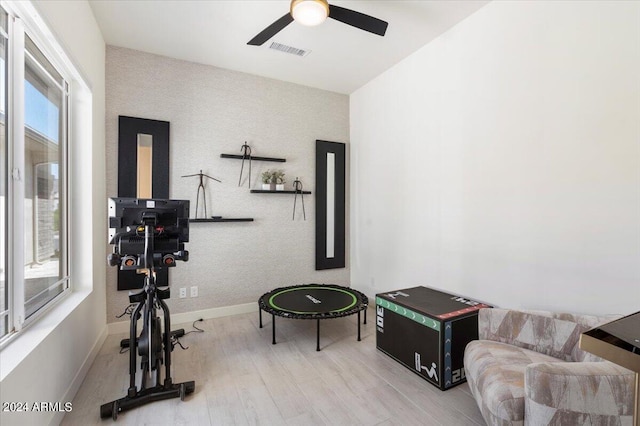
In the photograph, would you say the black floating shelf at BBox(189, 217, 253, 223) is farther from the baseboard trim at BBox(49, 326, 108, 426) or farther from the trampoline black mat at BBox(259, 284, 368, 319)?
the baseboard trim at BBox(49, 326, 108, 426)

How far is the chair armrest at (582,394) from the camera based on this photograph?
1.38 metres

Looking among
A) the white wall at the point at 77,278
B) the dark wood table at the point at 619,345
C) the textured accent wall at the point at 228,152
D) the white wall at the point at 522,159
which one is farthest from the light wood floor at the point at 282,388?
the dark wood table at the point at 619,345

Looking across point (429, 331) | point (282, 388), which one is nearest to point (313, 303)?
point (282, 388)

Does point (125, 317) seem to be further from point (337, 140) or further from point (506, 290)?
point (506, 290)

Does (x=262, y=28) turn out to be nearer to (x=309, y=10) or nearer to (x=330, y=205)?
(x=309, y=10)

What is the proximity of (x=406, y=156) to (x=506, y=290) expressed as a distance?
5.91 feet

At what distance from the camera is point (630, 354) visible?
1.03 metres

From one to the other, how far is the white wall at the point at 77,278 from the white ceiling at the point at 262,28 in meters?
0.37

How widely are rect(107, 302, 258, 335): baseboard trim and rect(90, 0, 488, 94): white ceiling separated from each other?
119 inches

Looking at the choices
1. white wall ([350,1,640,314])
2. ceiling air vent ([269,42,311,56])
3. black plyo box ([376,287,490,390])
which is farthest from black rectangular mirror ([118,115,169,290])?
white wall ([350,1,640,314])

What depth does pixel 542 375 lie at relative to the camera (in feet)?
4.68

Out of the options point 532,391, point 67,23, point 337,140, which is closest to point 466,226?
point 532,391

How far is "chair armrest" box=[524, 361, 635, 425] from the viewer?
1375 millimetres

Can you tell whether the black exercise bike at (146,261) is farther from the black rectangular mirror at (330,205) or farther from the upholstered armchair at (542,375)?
the black rectangular mirror at (330,205)
